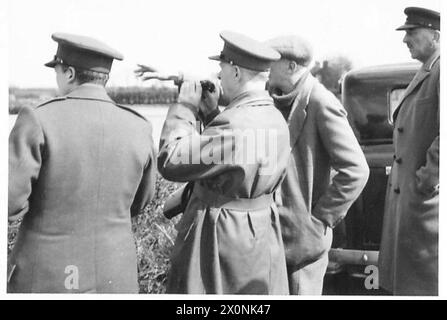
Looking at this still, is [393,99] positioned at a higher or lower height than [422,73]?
lower

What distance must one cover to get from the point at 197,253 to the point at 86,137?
2.50ft

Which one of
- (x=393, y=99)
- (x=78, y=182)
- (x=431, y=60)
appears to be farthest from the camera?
(x=393, y=99)

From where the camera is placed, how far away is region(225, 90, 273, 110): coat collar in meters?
3.53

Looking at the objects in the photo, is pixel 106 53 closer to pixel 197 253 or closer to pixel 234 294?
pixel 197 253

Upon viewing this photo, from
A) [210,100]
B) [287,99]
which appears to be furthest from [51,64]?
[287,99]

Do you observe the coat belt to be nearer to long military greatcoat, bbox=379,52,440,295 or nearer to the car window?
long military greatcoat, bbox=379,52,440,295

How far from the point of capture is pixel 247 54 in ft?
11.7

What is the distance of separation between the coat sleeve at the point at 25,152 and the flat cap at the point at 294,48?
1.30 meters

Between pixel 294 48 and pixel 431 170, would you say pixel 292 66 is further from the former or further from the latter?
pixel 431 170

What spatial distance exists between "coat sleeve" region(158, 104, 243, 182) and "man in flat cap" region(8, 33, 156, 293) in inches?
6.3

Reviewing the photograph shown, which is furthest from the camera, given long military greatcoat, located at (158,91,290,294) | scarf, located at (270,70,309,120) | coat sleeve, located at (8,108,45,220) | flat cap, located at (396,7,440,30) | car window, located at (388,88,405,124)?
car window, located at (388,88,405,124)

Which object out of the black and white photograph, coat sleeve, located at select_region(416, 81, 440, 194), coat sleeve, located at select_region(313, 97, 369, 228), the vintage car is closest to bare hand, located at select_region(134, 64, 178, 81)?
the black and white photograph

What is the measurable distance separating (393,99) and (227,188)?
1447mm
